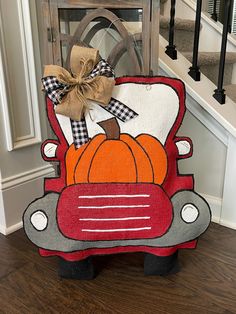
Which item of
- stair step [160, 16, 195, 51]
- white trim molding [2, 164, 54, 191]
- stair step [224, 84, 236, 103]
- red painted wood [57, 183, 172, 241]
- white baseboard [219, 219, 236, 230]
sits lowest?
white baseboard [219, 219, 236, 230]

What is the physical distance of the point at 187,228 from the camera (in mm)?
897

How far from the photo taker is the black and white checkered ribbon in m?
0.88

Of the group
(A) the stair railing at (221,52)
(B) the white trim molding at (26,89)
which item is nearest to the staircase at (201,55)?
(A) the stair railing at (221,52)

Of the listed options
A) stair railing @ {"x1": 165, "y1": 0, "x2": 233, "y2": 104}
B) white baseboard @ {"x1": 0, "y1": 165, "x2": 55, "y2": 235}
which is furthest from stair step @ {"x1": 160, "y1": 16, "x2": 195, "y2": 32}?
white baseboard @ {"x1": 0, "y1": 165, "x2": 55, "y2": 235}

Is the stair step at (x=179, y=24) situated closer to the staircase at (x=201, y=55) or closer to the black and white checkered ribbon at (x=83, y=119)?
the staircase at (x=201, y=55)

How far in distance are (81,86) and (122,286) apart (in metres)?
0.59

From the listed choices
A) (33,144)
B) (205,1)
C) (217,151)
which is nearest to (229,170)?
(217,151)

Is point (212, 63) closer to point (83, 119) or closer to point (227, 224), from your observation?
point (227, 224)

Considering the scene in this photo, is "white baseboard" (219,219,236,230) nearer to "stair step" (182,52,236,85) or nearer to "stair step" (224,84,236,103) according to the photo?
"stair step" (224,84,236,103)

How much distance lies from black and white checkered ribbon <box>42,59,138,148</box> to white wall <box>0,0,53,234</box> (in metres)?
0.33

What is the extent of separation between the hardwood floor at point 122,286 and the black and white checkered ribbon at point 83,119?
1.37 feet

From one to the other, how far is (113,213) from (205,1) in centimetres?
203

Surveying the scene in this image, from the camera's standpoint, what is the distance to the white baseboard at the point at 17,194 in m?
1.22

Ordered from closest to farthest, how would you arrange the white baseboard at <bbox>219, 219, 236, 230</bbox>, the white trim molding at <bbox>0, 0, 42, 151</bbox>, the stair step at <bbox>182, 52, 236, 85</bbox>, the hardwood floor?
1. the hardwood floor
2. the white trim molding at <bbox>0, 0, 42, 151</bbox>
3. the white baseboard at <bbox>219, 219, 236, 230</bbox>
4. the stair step at <bbox>182, 52, 236, 85</bbox>
